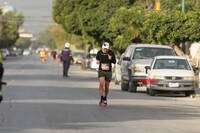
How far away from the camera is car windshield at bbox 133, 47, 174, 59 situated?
26.5m

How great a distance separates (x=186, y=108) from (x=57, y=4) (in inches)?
2453

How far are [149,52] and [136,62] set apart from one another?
137 centimetres

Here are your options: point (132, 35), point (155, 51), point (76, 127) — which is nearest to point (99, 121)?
point (76, 127)

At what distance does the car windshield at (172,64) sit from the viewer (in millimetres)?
24453

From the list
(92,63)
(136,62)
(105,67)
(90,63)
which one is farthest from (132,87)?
(90,63)

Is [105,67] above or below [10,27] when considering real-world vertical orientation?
below

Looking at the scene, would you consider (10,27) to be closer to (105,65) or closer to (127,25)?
(127,25)

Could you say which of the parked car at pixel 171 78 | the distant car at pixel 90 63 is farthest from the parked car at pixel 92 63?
the parked car at pixel 171 78

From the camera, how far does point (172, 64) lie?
2464 centimetres

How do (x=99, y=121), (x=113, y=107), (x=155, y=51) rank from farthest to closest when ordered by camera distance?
(x=155, y=51) → (x=113, y=107) → (x=99, y=121)

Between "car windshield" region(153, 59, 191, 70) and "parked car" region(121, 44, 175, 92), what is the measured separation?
1098mm

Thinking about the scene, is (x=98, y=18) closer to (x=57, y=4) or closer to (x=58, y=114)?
(x=57, y=4)

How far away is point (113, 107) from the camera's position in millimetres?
18109

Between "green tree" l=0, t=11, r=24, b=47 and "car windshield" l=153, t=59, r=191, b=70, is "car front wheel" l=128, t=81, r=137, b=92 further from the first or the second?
"green tree" l=0, t=11, r=24, b=47
